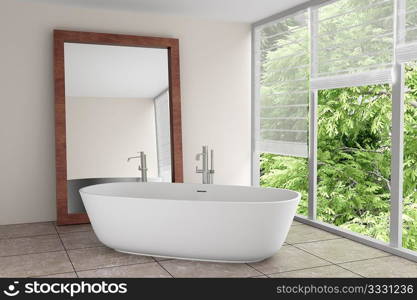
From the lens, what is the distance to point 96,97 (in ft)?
17.0

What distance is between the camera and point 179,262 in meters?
3.79

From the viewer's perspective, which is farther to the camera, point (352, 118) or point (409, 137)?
point (352, 118)

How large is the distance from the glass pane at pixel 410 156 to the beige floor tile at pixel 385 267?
2.70m

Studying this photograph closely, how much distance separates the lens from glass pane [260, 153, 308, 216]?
768 cm

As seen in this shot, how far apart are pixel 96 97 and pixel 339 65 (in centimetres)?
251

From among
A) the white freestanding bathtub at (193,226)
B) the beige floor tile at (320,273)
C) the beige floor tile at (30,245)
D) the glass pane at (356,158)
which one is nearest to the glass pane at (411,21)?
the white freestanding bathtub at (193,226)

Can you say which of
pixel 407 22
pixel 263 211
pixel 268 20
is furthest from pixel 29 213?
pixel 407 22

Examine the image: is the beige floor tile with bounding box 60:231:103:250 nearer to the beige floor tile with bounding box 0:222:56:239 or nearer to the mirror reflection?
the beige floor tile with bounding box 0:222:56:239

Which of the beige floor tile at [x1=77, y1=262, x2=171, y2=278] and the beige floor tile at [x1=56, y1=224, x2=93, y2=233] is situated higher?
the beige floor tile at [x1=56, y1=224, x2=93, y2=233]

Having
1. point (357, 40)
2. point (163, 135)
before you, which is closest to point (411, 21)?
point (357, 40)

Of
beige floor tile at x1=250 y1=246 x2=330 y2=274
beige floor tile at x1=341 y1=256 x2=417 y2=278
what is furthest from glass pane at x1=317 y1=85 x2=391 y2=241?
beige floor tile at x1=250 y1=246 x2=330 y2=274

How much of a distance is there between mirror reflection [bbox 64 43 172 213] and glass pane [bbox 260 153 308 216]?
2.89 metres

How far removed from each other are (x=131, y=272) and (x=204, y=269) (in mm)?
538

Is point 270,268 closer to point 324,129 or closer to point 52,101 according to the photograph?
point 52,101
